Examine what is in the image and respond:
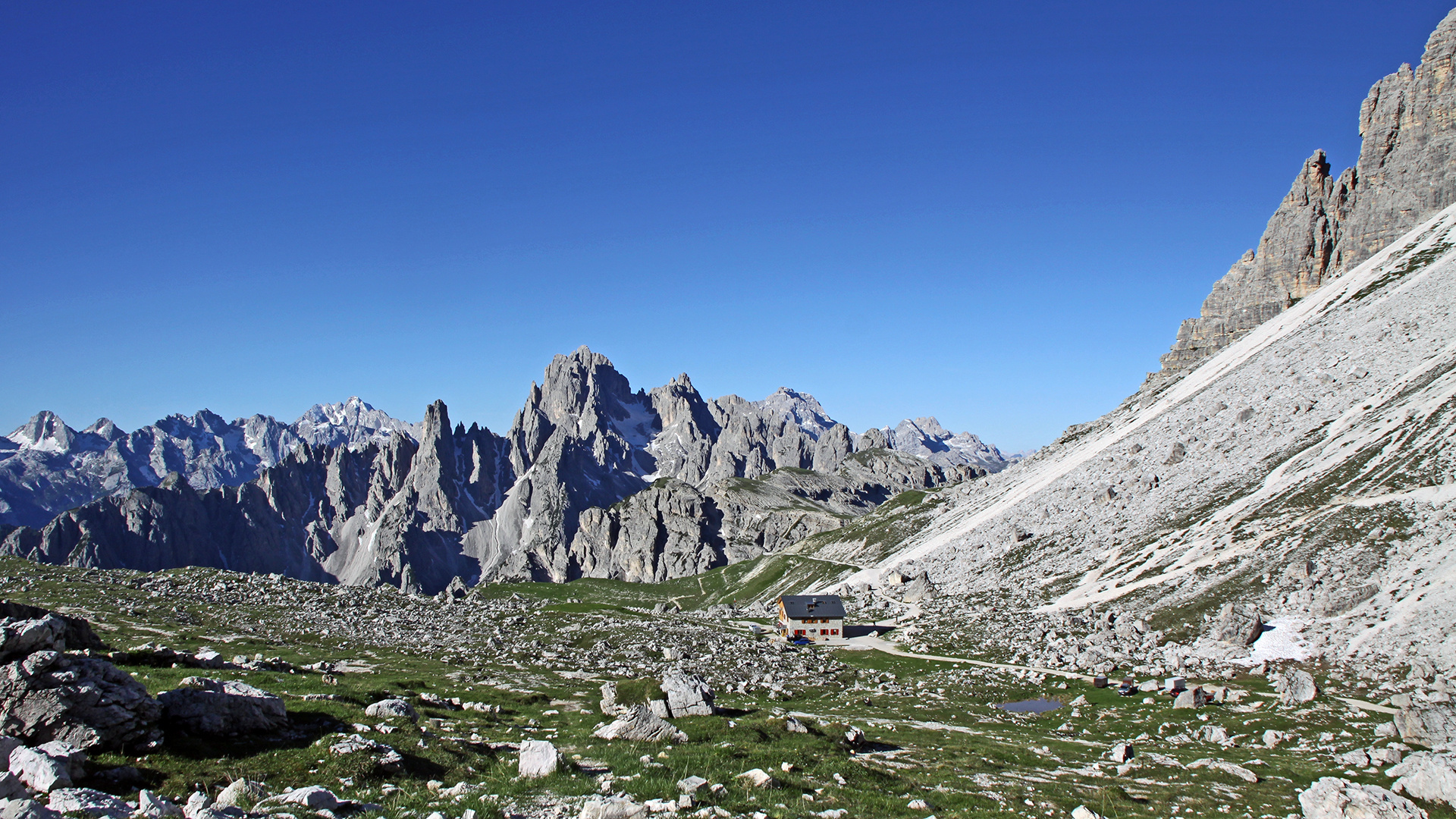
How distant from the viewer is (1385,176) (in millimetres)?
162375

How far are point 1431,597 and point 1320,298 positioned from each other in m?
Answer: 128

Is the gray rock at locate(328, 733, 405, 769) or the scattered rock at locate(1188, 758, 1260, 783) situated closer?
the gray rock at locate(328, 733, 405, 769)

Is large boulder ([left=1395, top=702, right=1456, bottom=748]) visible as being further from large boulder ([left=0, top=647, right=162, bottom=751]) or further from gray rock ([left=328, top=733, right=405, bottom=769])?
large boulder ([left=0, top=647, right=162, bottom=751])

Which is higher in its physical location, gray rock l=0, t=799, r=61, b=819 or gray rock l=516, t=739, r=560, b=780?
gray rock l=0, t=799, r=61, b=819

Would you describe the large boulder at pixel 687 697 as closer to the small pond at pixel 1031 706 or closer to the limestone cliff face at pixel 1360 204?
the small pond at pixel 1031 706

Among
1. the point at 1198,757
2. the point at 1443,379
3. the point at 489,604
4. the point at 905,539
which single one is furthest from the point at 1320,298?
the point at 489,604

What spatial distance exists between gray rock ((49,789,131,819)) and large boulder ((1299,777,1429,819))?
29026 mm

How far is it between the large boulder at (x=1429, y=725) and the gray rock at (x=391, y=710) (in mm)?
42649

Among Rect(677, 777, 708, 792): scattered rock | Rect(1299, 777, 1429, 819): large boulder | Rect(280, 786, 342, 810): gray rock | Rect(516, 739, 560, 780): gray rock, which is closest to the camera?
Rect(280, 786, 342, 810): gray rock

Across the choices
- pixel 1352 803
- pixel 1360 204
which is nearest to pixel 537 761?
pixel 1352 803

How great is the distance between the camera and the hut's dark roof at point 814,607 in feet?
305

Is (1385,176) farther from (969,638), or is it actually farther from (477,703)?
(477,703)

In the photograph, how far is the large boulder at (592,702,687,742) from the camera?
2498 cm

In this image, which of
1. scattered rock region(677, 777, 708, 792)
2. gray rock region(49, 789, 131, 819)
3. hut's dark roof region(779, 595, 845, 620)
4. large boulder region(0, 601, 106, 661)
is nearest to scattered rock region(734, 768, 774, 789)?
scattered rock region(677, 777, 708, 792)
